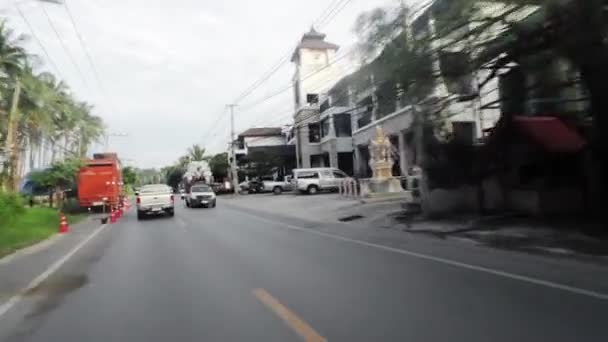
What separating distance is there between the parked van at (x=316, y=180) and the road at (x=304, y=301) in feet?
92.6

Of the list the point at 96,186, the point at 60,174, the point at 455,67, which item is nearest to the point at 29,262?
the point at 455,67

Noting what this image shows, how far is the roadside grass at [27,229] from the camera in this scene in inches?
594

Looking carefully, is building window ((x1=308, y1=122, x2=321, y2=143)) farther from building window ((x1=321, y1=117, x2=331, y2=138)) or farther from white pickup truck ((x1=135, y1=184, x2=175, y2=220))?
white pickup truck ((x1=135, y1=184, x2=175, y2=220))

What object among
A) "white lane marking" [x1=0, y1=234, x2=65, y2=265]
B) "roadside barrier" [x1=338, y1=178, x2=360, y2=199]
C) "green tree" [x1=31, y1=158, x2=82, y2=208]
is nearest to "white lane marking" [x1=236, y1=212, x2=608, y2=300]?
"white lane marking" [x1=0, y1=234, x2=65, y2=265]

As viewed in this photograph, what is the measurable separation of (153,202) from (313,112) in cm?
3024

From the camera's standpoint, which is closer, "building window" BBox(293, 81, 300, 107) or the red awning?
the red awning

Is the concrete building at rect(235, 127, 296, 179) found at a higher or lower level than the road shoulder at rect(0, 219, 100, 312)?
higher

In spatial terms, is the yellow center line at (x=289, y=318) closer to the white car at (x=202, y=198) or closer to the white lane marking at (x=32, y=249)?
the white lane marking at (x=32, y=249)

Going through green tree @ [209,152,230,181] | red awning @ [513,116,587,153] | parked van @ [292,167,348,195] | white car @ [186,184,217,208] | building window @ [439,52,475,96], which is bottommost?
white car @ [186,184,217,208]

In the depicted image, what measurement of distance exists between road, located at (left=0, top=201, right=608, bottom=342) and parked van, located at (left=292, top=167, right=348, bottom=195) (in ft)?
92.6

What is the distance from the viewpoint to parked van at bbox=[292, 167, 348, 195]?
128 feet

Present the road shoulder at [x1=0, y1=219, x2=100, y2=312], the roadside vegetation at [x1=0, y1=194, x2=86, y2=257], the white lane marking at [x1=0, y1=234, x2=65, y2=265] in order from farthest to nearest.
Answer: the roadside vegetation at [x1=0, y1=194, x2=86, y2=257], the white lane marking at [x1=0, y1=234, x2=65, y2=265], the road shoulder at [x1=0, y1=219, x2=100, y2=312]

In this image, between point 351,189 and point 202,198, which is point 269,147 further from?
point 351,189

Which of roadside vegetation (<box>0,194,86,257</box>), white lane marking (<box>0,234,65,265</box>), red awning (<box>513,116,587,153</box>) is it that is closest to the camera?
white lane marking (<box>0,234,65,265</box>)
